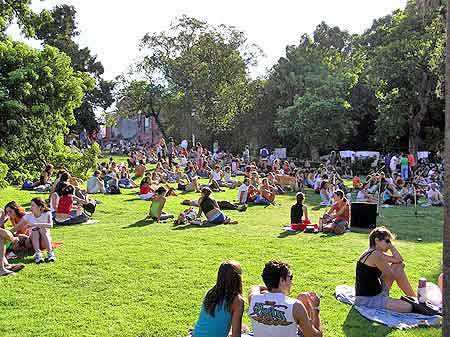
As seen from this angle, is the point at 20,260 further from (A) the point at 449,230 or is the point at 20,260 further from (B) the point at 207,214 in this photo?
(A) the point at 449,230

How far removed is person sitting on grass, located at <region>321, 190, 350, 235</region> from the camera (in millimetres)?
13336

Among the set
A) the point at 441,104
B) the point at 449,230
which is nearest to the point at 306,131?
the point at 441,104

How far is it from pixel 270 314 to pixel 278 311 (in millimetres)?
84

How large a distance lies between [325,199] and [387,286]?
41.9 ft

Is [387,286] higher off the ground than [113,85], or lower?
lower

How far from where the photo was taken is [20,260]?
982cm

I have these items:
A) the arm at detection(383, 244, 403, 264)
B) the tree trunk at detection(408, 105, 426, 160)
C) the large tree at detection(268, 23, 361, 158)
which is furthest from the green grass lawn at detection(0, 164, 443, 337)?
the large tree at detection(268, 23, 361, 158)

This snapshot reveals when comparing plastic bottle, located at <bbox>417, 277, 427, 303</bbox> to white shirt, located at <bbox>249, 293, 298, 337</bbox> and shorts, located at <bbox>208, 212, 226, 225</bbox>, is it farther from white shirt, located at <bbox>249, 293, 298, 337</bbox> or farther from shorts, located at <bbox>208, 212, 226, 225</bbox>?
shorts, located at <bbox>208, 212, 226, 225</bbox>

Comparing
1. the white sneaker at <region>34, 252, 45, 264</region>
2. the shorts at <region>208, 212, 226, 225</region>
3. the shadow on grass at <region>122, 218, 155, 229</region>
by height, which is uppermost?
the shorts at <region>208, 212, 226, 225</region>

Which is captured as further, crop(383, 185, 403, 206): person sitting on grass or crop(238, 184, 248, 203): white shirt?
crop(383, 185, 403, 206): person sitting on grass

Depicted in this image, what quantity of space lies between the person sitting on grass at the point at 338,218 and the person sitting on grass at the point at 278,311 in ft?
26.8

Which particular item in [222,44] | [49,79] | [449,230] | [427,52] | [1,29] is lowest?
[449,230]

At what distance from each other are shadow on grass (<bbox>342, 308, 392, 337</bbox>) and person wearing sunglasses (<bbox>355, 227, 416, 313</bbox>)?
37 centimetres

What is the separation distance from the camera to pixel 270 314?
515cm
